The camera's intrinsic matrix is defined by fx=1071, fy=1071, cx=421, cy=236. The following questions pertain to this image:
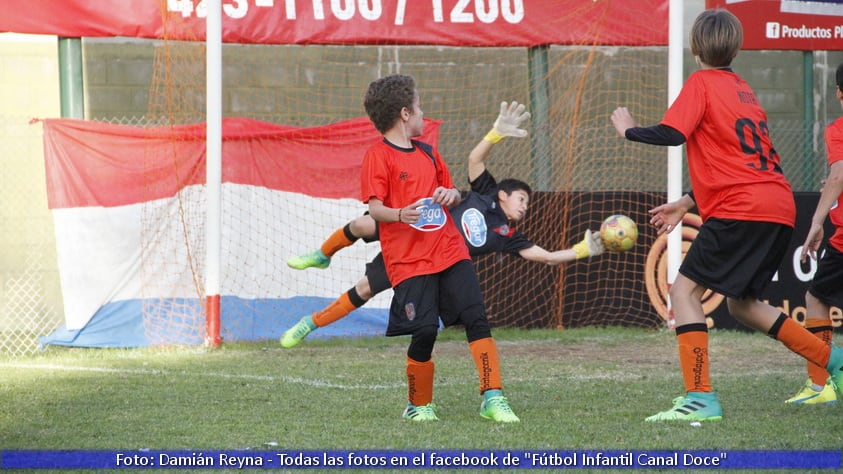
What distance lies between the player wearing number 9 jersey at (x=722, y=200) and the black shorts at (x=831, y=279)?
2.68 ft

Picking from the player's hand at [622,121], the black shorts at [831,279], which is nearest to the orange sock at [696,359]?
the player's hand at [622,121]

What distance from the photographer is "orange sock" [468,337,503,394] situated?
5.65 meters

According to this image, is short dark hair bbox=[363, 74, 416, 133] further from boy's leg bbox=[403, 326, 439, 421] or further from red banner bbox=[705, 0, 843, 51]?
red banner bbox=[705, 0, 843, 51]

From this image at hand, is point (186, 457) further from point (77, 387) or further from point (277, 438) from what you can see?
point (77, 387)

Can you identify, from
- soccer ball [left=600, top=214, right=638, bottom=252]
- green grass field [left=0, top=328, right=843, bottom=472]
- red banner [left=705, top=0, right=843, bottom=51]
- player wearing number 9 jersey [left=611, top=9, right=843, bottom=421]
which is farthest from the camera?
red banner [left=705, top=0, right=843, bottom=51]

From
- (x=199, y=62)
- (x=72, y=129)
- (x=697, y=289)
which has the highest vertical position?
(x=199, y=62)

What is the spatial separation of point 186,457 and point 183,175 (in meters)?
5.96

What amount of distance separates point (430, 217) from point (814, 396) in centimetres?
251

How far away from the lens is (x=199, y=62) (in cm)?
1120

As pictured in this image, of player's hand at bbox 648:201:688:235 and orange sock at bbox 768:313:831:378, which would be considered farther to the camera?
player's hand at bbox 648:201:688:235

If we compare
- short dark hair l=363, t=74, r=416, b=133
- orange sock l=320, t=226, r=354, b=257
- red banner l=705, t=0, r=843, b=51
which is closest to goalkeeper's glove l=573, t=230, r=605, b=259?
short dark hair l=363, t=74, r=416, b=133

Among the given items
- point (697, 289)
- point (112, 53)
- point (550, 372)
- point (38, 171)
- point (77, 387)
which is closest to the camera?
point (697, 289)

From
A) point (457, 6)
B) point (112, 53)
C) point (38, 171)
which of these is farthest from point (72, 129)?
point (457, 6)

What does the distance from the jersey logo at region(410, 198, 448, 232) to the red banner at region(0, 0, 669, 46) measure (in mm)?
5918
